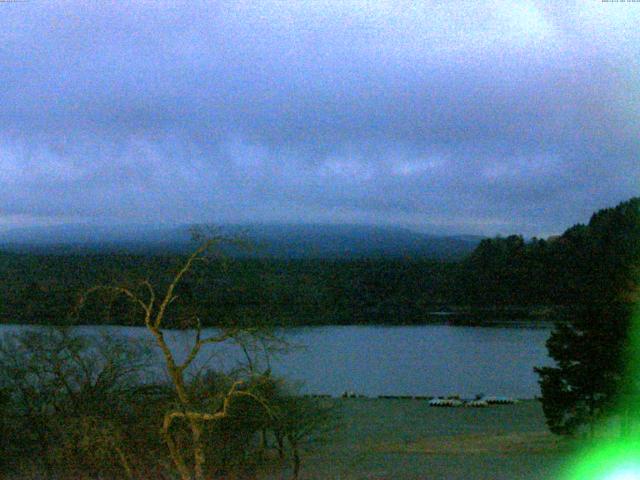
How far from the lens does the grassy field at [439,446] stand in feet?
54.4

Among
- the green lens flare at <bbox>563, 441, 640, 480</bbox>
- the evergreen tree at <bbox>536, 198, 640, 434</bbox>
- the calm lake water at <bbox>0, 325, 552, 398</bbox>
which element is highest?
the evergreen tree at <bbox>536, 198, 640, 434</bbox>

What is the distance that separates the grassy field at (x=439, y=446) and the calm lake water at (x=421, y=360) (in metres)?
5.58

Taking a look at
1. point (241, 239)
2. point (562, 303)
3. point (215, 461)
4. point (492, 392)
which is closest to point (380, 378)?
point (492, 392)

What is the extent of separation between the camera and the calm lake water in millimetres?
41500

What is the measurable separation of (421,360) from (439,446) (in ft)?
98.0

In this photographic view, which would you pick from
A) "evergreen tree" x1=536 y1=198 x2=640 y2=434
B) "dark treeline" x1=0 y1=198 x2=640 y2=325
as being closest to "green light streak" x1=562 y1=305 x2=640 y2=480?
"evergreen tree" x1=536 y1=198 x2=640 y2=434

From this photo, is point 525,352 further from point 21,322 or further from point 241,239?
point 241,239

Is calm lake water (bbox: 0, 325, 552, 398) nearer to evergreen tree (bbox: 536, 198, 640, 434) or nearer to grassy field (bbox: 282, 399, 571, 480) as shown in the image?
grassy field (bbox: 282, 399, 571, 480)

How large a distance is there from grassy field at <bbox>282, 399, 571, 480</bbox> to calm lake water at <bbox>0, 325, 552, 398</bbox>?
5.58 meters

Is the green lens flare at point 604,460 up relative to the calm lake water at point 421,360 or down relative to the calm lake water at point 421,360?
up

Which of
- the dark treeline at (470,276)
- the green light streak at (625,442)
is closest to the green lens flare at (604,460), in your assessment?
the green light streak at (625,442)

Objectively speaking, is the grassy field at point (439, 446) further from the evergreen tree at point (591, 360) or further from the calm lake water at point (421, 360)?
the calm lake water at point (421, 360)

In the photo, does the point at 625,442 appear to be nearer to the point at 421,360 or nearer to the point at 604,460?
the point at 604,460

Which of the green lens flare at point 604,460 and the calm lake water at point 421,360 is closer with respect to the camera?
the green lens flare at point 604,460
